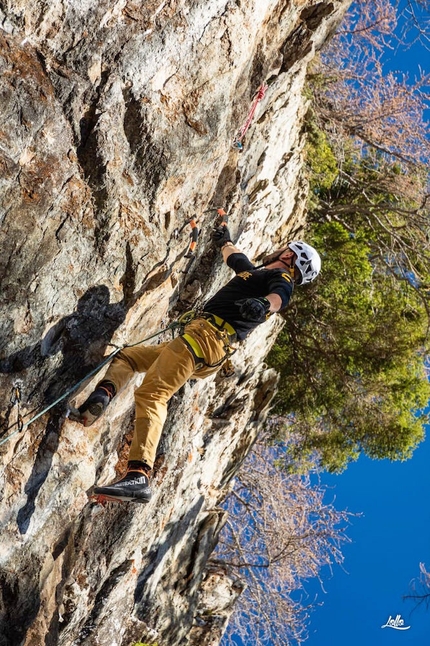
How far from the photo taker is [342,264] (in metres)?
12.1

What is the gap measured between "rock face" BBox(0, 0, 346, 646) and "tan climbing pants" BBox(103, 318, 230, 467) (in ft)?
0.84

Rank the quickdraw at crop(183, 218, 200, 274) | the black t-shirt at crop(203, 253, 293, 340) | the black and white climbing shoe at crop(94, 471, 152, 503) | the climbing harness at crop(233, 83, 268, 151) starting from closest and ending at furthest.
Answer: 1. the black and white climbing shoe at crop(94, 471, 152, 503)
2. the black t-shirt at crop(203, 253, 293, 340)
3. the quickdraw at crop(183, 218, 200, 274)
4. the climbing harness at crop(233, 83, 268, 151)

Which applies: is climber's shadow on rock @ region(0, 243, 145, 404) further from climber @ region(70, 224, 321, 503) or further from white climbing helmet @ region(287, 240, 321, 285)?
white climbing helmet @ region(287, 240, 321, 285)

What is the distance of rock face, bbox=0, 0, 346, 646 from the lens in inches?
196

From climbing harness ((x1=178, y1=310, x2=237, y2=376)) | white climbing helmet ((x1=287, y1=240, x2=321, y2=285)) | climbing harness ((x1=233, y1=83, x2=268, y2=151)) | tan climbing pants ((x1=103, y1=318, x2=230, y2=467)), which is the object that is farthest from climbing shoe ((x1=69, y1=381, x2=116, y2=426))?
climbing harness ((x1=233, y1=83, x2=268, y2=151))

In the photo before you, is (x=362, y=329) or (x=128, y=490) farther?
(x=362, y=329)

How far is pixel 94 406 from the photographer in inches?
207

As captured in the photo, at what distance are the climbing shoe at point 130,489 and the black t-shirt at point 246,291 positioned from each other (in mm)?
1423

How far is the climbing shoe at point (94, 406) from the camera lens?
5.27 metres

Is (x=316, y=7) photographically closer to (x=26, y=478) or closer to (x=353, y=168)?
(x=353, y=168)

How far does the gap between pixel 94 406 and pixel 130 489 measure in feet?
2.36

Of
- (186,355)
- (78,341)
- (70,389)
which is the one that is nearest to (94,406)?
(70,389)

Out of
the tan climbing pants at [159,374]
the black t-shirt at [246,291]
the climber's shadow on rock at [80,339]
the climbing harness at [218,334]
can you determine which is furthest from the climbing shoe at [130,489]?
the black t-shirt at [246,291]

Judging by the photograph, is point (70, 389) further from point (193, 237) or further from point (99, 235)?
point (193, 237)
